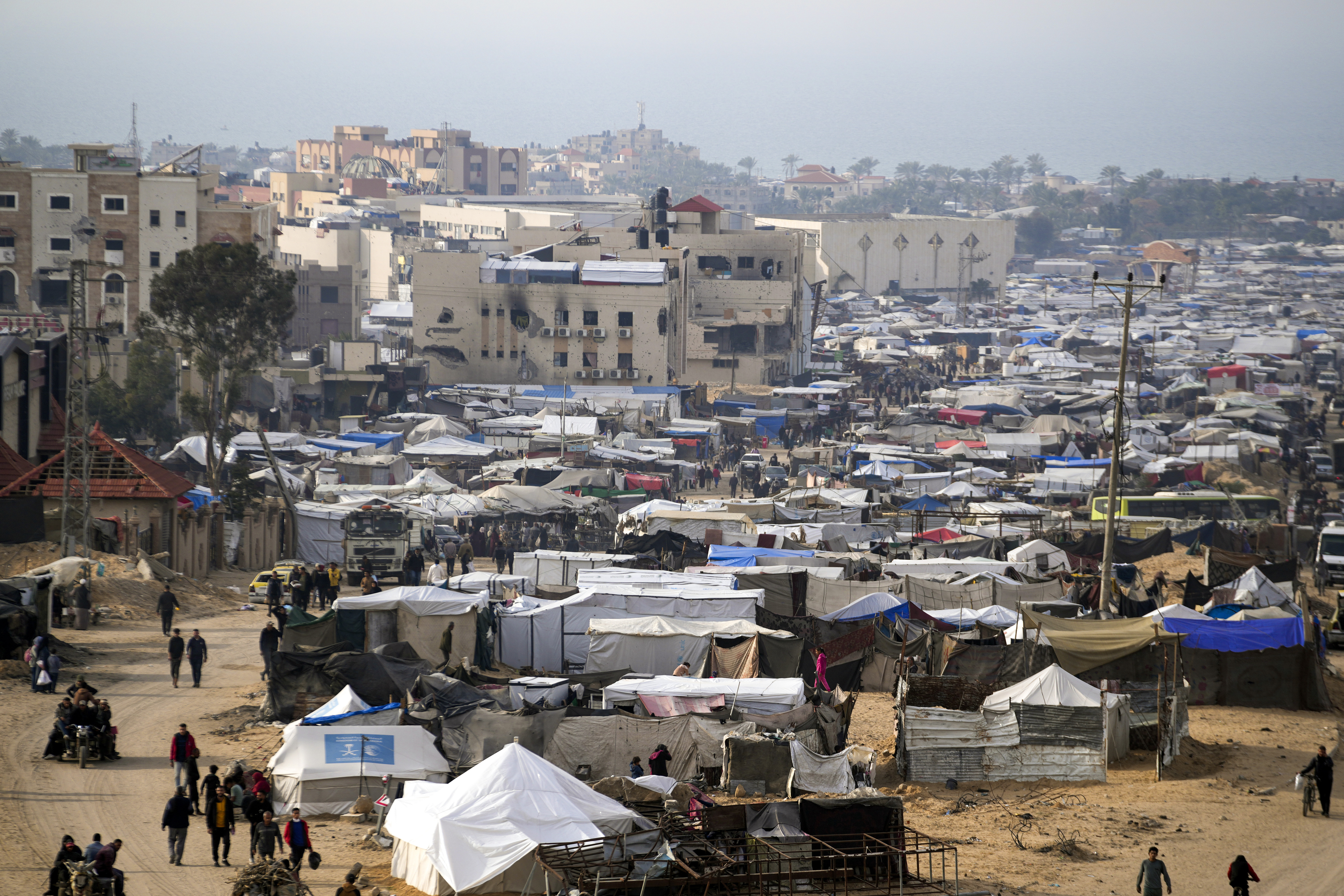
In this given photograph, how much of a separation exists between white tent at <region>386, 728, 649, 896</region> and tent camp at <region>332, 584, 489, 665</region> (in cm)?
676

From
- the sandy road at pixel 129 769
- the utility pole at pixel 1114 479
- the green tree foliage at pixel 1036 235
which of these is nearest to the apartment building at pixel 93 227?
the sandy road at pixel 129 769

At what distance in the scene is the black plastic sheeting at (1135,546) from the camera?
1182 inches

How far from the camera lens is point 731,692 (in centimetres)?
1733

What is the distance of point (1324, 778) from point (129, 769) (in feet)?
42.3

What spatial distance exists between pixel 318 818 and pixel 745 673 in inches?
268

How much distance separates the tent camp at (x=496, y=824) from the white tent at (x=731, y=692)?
11.1 feet

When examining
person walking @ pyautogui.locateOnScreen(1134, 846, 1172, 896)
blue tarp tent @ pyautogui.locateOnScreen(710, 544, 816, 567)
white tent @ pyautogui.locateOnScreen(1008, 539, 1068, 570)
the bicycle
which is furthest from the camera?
white tent @ pyautogui.locateOnScreen(1008, 539, 1068, 570)

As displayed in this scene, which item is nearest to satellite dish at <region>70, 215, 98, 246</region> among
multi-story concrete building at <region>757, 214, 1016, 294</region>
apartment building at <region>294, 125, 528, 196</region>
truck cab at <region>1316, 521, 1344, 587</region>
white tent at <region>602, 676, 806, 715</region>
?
truck cab at <region>1316, 521, 1344, 587</region>

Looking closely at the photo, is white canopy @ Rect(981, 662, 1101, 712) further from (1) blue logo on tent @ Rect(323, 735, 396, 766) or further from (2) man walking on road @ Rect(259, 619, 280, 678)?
(2) man walking on road @ Rect(259, 619, 280, 678)

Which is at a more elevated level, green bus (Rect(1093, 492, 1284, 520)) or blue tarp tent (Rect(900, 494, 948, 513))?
green bus (Rect(1093, 492, 1284, 520))

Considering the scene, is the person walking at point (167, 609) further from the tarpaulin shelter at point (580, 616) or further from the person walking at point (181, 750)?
the person walking at point (181, 750)

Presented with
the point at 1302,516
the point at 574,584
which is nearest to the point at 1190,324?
the point at 1302,516

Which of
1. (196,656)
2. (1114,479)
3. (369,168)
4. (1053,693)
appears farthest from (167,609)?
(369,168)

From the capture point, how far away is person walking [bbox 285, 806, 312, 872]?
13172mm
